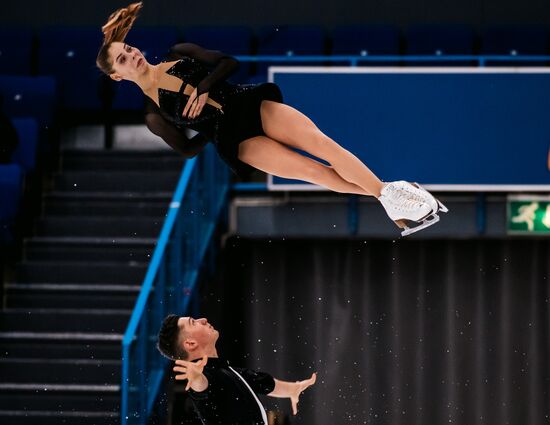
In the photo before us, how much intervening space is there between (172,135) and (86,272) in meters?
3.67

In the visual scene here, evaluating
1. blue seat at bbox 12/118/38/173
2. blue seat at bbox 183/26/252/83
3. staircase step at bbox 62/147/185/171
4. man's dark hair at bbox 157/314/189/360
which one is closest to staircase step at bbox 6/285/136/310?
blue seat at bbox 12/118/38/173

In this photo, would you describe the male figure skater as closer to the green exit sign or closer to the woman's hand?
the woman's hand

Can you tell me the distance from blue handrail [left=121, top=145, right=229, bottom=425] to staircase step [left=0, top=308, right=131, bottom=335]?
45 centimetres

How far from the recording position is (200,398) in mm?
6457

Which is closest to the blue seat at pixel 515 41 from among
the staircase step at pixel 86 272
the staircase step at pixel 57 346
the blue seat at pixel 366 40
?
the blue seat at pixel 366 40

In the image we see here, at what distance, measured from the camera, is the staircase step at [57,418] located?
914cm

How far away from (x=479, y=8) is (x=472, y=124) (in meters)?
3.00

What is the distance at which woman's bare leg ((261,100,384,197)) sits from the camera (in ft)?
21.0

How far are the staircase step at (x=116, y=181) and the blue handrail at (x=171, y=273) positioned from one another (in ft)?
2.37

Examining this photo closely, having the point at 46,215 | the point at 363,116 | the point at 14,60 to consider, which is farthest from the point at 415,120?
the point at 14,60

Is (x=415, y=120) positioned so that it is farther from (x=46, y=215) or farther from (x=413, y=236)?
(x=46, y=215)

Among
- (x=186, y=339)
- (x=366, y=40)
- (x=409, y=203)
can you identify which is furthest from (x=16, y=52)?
(x=409, y=203)

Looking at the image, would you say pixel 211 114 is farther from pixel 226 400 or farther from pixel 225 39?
pixel 225 39

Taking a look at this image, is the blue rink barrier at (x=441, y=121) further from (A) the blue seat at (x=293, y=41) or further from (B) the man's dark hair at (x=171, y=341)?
(B) the man's dark hair at (x=171, y=341)
